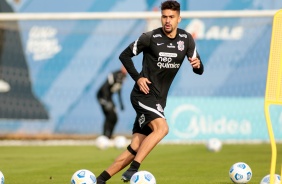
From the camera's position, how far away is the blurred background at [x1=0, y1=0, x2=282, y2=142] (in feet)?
75.9

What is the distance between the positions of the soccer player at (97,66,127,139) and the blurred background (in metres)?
1.05

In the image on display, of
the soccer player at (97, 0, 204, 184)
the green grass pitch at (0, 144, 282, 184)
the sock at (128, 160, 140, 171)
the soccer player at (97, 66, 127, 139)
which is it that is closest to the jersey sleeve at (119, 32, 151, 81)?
the soccer player at (97, 0, 204, 184)

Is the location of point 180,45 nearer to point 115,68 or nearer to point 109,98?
point 109,98

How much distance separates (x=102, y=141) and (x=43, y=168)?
6274 mm

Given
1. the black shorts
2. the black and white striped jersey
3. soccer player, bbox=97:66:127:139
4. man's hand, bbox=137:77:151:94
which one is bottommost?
soccer player, bbox=97:66:127:139

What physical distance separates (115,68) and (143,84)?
16055mm

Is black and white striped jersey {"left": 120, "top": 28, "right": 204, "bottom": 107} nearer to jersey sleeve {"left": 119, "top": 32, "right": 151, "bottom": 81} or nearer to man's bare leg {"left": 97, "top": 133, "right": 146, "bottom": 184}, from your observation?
jersey sleeve {"left": 119, "top": 32, "right": 151, "bottom": 81}

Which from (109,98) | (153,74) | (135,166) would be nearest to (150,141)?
(135,166)

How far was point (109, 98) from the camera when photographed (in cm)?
2364

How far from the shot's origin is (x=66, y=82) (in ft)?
84.7

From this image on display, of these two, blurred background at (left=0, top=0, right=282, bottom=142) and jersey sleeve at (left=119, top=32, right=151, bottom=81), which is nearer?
jersey sleeve at (left=119, top=32, right=151, bottom=81)

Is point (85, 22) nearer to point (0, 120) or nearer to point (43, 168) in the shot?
point (0, 120)

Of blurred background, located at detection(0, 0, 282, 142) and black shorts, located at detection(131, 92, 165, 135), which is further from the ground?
black shorts, located at detection(131, 92, 165, 135)

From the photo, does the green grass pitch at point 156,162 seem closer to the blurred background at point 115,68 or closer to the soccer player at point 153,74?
the soccer player at point 153,74
